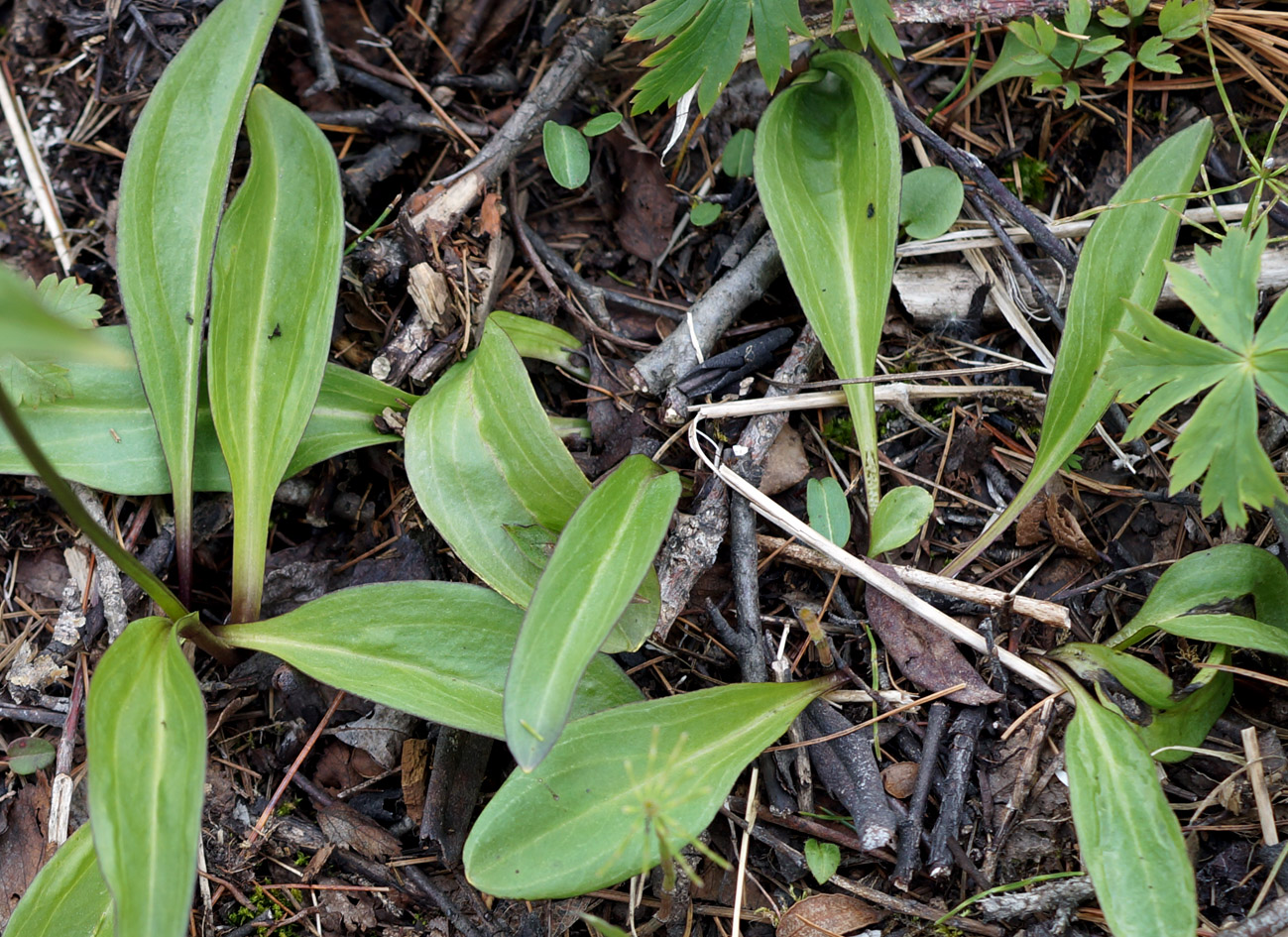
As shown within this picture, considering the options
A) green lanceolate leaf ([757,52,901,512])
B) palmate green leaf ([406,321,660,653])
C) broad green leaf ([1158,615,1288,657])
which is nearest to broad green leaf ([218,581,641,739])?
palmate green leaf ([406,321,660,653])

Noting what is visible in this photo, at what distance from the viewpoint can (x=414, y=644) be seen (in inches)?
59.0

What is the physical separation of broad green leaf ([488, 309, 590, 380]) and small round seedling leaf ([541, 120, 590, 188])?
1.01 ft

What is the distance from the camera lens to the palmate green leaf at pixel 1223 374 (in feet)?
4.16

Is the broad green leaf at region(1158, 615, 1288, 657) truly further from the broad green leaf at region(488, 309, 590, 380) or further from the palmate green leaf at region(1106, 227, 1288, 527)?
the broad green leaf at region(488, 309, 590, 380)

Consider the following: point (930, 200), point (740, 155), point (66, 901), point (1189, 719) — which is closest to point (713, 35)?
point (740, 155)

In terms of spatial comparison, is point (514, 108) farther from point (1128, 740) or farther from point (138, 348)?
point (1128, 740)

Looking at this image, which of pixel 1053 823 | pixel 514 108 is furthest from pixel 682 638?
pixel 514 108

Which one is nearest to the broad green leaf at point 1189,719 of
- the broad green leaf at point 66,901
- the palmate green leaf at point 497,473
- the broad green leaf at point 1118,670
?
the broad green leaf at point 1118,670

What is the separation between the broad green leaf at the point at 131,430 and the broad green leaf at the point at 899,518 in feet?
3.21

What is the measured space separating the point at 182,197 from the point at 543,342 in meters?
0.76

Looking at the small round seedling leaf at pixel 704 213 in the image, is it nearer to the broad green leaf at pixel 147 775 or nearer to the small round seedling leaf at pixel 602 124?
the small round seedling leaf at pixel 602 124

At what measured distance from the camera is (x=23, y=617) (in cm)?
181

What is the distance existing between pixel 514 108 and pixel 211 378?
960mm

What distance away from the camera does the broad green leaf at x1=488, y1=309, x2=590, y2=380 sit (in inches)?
70.4
